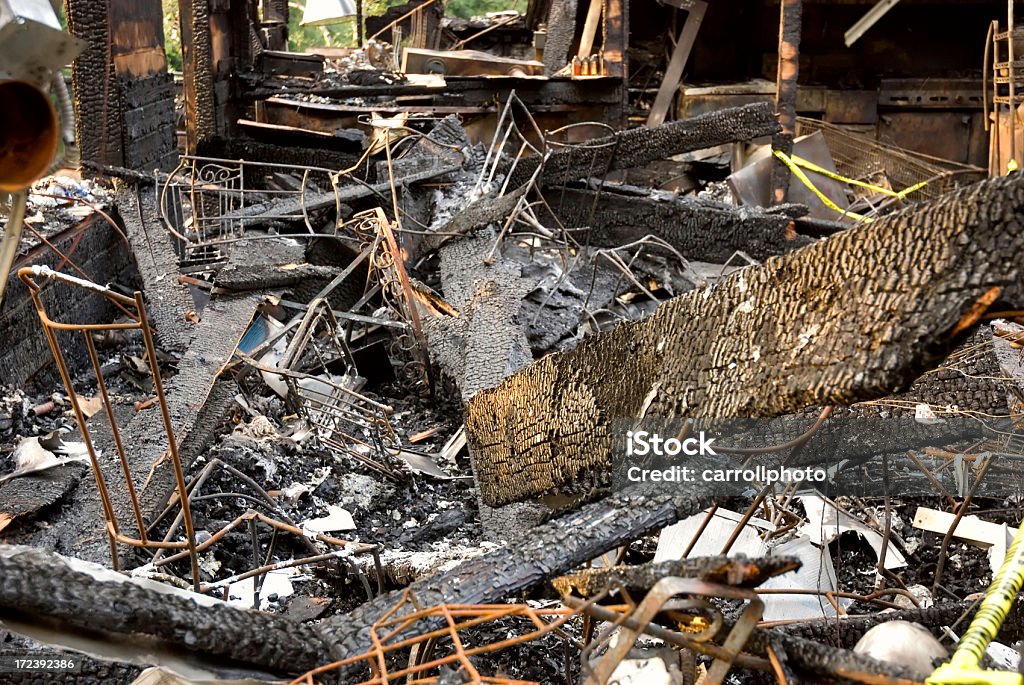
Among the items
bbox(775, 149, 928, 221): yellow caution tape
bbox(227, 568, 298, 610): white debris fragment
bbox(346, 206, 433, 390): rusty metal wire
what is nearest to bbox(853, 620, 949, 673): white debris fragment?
bbox(227, 568, 298, 610): white debris fragment

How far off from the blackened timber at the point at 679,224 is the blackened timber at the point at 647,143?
20cm

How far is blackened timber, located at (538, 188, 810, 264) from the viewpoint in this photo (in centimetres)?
767

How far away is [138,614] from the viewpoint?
208cm

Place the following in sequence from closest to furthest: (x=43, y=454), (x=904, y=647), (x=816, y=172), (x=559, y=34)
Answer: (x=904, y=647)
(x=43, y=454)
(x=816, y=172)
(x=559, y=34)

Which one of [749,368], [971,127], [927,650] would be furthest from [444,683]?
[971,127]

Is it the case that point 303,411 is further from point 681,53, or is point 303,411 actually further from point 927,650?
point 681,53

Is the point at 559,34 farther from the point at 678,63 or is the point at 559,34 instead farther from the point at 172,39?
the point at 172,39

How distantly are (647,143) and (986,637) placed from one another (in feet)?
22.9

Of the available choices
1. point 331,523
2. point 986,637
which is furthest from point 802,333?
point 331,523

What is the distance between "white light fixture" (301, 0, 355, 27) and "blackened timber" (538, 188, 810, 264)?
12.9 feet

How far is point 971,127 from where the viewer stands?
41.3 ft

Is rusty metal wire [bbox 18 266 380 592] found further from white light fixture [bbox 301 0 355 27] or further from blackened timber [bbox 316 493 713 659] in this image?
white light fixture [bbox 301 0 355 27]

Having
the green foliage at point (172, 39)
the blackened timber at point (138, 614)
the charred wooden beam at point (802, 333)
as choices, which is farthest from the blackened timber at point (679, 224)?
the green foliage at point (172, 39)

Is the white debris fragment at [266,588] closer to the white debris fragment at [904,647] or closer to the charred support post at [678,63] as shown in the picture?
the white debris fragment at [904,647]
